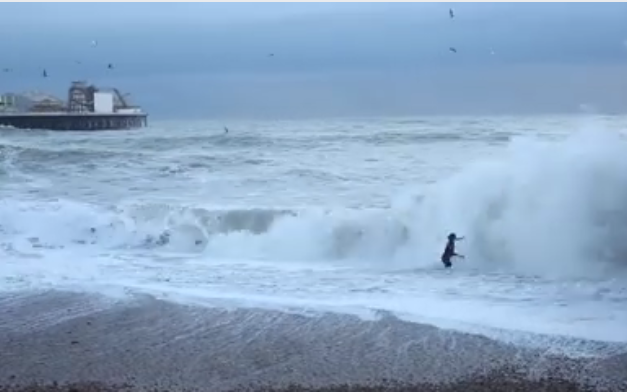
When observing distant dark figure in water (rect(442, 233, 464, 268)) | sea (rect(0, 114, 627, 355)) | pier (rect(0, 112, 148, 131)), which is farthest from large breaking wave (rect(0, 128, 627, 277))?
pier (rect(0, 112, 148, 131))

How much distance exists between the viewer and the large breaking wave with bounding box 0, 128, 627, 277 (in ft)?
45.6

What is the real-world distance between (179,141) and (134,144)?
1.84 metres

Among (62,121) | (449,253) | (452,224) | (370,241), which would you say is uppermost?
(62,121)

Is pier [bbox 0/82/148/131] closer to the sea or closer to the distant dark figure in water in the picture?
the sea

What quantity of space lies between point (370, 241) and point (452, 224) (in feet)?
4.30

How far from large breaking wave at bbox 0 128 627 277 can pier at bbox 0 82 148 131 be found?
38.2 m

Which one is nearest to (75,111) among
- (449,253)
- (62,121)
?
(62,121)

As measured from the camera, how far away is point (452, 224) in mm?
15711

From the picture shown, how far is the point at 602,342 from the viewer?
9.01 meters

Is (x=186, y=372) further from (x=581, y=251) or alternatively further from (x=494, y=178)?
(x=494, y=178)

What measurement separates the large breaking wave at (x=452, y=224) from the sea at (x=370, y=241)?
3 centimetres

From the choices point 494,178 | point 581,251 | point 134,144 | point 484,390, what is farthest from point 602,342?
point 134,144

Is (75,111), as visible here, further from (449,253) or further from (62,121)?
(449,253)

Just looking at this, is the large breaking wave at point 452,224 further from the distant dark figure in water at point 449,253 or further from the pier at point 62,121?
the pier at point 62,121
